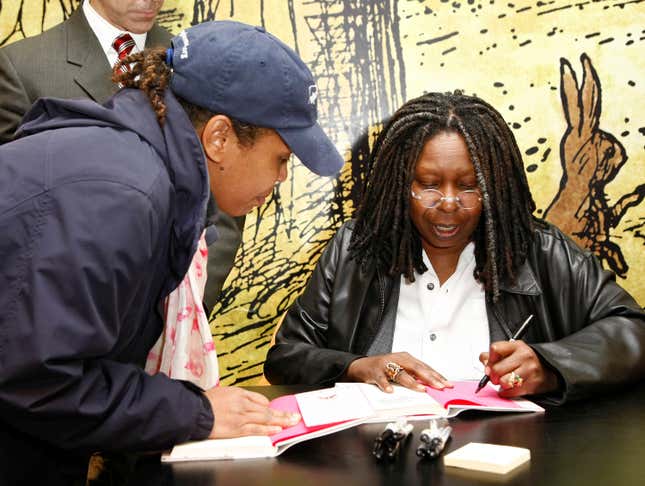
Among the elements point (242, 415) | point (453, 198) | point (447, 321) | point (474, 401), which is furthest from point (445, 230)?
point (242, 415)

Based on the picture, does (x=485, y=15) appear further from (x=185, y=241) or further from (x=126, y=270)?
(x=126, y=270)

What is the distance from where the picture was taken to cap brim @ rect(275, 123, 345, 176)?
1.73m

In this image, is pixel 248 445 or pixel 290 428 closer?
pixel 248 445

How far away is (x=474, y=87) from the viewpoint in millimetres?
3295

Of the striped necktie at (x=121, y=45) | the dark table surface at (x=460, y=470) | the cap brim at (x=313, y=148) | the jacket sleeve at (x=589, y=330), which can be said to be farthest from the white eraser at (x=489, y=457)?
the striped necktie at (x=121, y=45)

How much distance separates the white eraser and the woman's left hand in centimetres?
46

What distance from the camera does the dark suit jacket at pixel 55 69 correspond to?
2.72 metres

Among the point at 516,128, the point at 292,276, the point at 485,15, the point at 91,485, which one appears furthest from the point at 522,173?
the point at 91,485

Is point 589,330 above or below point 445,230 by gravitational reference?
below

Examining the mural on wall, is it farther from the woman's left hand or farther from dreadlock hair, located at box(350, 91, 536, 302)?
the woman's left hand

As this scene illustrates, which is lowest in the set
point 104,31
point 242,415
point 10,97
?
point 242,415

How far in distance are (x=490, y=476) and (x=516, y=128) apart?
85.1 inches

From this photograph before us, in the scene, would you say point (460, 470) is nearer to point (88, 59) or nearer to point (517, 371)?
point (517, 371)

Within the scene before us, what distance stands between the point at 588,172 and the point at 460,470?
216cm
